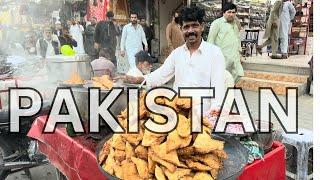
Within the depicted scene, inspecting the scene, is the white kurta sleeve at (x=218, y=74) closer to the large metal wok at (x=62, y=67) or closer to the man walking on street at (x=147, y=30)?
the large metal wok at (x=62, y=67)

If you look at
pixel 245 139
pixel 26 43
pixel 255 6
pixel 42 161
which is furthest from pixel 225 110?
pixel 255 6

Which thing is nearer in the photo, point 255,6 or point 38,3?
point 38,3

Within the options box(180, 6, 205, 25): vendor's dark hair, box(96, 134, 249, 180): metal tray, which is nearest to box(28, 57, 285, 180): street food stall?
box(96, 134, 249, 180): metal tray

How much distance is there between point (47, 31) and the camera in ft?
29.0

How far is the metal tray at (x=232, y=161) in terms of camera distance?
1.64m

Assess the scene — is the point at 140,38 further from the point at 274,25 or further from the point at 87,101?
the point at 87,101

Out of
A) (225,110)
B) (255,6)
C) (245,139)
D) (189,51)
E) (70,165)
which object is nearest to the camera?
(245,139)

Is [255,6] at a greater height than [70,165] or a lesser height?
greater

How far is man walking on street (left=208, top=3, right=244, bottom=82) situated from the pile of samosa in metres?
3.94

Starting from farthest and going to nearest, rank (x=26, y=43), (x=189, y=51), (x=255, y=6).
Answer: (x=255, y=6) → (x=26, y=43) → (x=189, y=51)

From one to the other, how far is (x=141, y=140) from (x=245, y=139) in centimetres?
76

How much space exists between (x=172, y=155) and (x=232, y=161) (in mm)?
412

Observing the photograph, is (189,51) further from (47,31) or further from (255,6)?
(255,6)

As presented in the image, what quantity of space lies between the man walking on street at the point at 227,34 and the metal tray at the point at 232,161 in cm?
368
